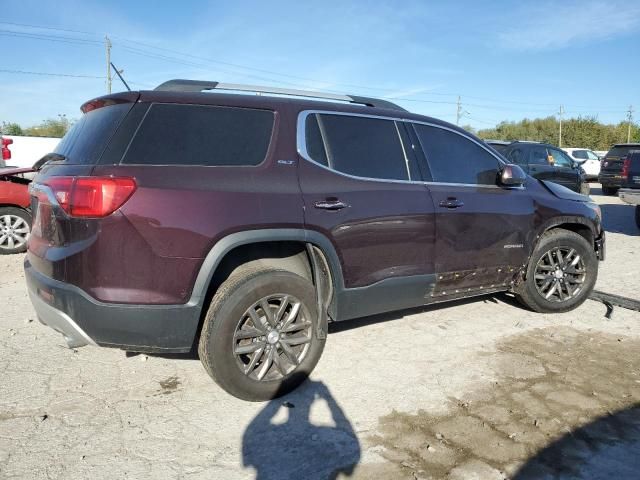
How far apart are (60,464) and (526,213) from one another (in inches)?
155

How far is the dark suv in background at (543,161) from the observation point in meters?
12.6

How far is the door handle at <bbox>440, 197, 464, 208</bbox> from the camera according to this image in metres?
3.88

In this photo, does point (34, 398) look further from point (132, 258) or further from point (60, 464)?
point (132, 258)

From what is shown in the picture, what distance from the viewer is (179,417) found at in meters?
2.96

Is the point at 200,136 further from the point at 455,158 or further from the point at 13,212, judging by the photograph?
the point at 13,212

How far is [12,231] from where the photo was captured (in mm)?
7344

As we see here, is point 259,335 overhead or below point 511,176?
below

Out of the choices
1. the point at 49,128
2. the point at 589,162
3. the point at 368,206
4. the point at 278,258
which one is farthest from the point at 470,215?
the point at 49,128

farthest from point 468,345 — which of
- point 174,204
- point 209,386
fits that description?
point 174,204

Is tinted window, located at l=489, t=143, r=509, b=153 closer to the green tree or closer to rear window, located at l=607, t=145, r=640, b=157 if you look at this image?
rear window, located at l=607, t=145, r=640, b=157

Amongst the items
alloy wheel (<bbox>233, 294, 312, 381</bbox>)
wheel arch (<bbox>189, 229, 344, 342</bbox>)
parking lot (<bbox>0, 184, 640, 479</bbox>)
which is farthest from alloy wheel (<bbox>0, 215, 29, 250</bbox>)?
alloy wheel (<bbox>233, 294, 312, 381</bbox>)

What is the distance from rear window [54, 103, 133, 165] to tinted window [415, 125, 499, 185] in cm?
224

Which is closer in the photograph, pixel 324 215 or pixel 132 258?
pixel 132 258

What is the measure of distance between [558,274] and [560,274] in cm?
2
